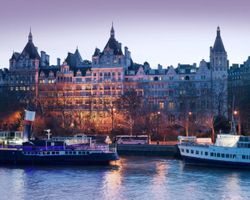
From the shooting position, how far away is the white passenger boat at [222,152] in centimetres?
4982

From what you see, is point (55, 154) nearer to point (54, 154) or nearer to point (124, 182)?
point (54, 154)

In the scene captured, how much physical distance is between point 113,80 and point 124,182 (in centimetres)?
6299

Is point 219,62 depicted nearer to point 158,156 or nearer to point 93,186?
point 158,156

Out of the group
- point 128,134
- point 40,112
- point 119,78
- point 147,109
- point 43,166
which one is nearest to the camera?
point 43,166

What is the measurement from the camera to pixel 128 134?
265 feet

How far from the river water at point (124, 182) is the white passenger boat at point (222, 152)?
5.55 ft

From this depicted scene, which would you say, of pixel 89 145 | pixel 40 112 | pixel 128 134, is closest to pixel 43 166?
pixel 89 145

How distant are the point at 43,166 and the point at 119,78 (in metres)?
52.5

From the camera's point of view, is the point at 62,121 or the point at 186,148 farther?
the point at 62,121

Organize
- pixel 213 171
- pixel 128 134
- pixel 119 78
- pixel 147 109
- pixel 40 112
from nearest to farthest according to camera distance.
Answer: pixel 213 171 < pixel 128 134 < pixel 147 109 < pixel 40 112 < pixel 119 78

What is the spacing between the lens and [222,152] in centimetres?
5094

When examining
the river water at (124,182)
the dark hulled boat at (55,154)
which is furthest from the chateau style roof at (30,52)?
the river water at (124,182)

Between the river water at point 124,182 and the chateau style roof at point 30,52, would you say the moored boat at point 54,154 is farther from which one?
the chateau style roof at point 30,52

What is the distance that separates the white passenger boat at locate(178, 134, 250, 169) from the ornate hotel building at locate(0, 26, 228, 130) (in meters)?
38.3
